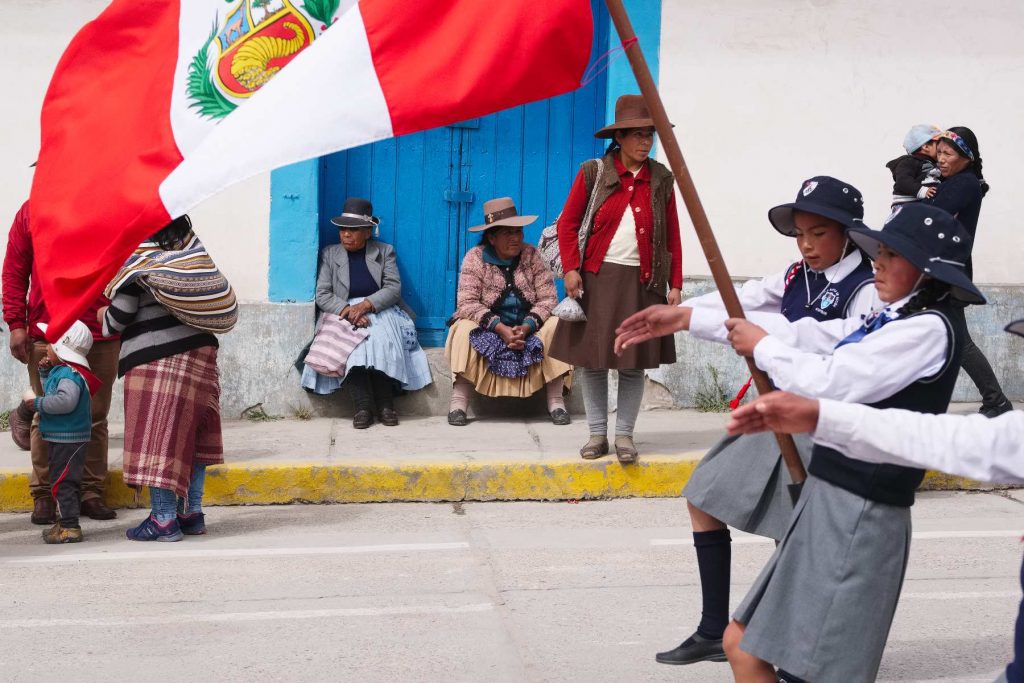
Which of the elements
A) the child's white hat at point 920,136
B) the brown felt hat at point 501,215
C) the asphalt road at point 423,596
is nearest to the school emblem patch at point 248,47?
the asphalt road at point 423,596

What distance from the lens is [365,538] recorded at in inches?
255

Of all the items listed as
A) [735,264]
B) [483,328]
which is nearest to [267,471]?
[483,328]

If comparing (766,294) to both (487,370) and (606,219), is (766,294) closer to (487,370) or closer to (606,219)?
(606,219)

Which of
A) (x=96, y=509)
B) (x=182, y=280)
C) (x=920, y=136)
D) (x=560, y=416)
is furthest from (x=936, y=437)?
(x=560, y=416)

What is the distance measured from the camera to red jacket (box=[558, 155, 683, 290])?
24.1 ft

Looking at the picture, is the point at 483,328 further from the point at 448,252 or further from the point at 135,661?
the point at 135,661

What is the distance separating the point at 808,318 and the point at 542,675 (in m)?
1.48

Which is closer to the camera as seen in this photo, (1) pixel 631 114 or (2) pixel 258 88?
(2) pixel 258 88

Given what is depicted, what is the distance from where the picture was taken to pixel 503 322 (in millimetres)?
8859

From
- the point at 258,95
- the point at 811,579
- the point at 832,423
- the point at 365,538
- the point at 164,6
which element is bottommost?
the point at 365,538

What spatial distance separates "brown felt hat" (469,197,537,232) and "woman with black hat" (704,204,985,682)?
17.2ft

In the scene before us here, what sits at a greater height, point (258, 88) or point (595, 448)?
point (258, 88)

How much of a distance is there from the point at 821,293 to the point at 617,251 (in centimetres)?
325

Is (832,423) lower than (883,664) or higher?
higher
